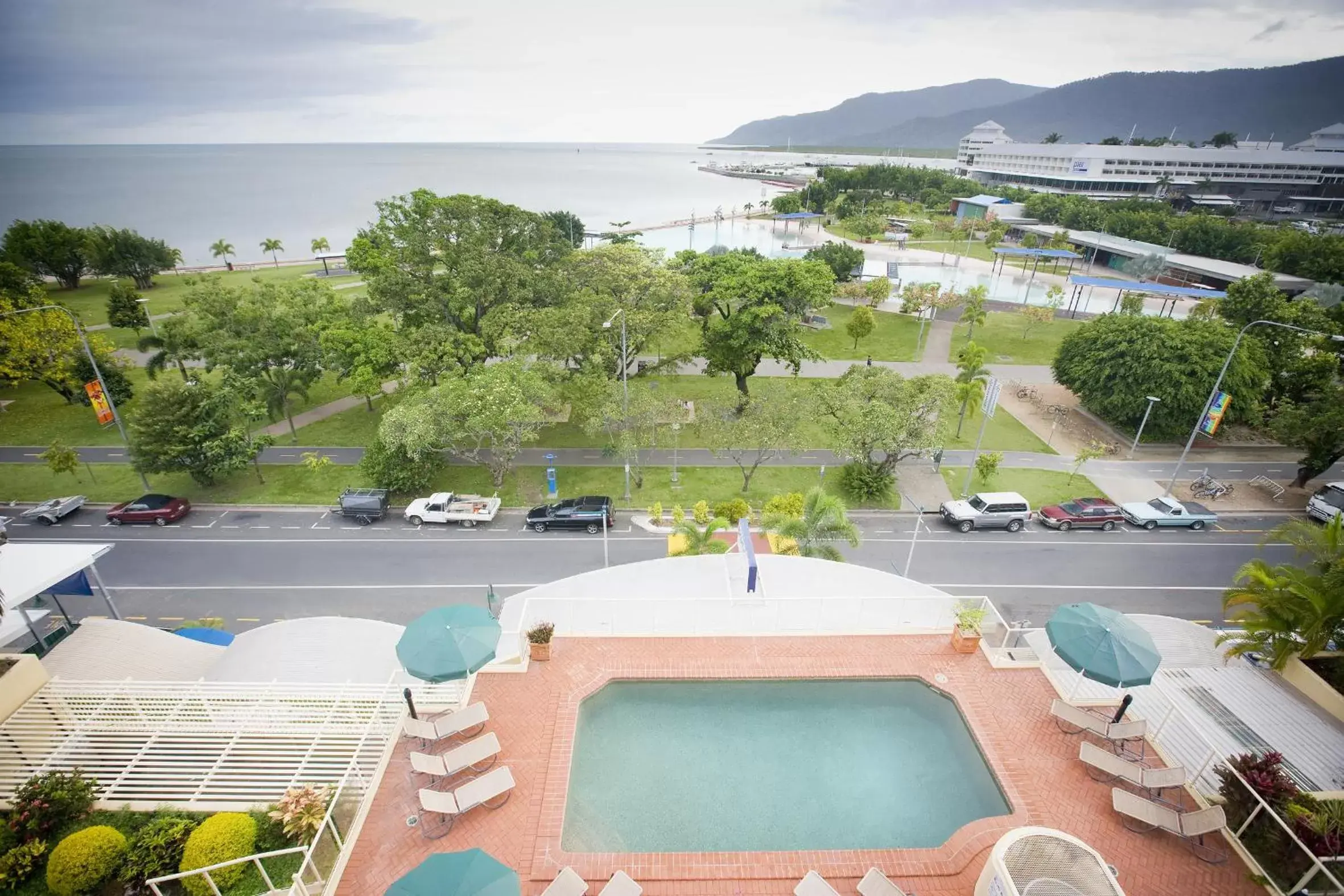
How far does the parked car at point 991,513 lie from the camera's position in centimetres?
2897

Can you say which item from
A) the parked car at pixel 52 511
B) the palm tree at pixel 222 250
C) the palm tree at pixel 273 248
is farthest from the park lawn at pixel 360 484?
the palm tree at pixel 273 248

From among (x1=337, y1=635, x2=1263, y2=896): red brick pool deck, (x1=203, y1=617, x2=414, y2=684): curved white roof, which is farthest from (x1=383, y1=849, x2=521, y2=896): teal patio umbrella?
(x1=203, y1=617, x2=414, y2=684): curved white roof

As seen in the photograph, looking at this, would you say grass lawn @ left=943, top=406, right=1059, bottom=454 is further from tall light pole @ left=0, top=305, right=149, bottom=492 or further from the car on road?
tall light pole @ left=0, top=305, right=149, bottom=492

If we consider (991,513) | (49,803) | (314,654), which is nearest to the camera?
(49,803)

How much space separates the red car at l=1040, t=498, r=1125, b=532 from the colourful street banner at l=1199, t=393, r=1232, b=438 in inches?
224

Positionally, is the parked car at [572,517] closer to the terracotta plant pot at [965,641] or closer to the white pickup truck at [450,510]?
the white pickup truck at [450,510]

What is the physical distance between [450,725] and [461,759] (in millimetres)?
950

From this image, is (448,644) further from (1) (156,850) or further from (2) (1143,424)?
(2) (1143,424)

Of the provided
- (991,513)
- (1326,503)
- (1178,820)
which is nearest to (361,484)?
(991,513)

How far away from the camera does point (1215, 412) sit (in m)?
28.9

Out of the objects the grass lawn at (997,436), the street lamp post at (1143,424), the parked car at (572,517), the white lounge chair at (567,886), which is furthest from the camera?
the grass lawn at (997,436)

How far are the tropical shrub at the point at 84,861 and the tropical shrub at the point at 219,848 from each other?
3.62 ft

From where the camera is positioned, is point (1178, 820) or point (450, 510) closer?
point (1178, 820)

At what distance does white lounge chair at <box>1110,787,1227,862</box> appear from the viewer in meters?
10.7
